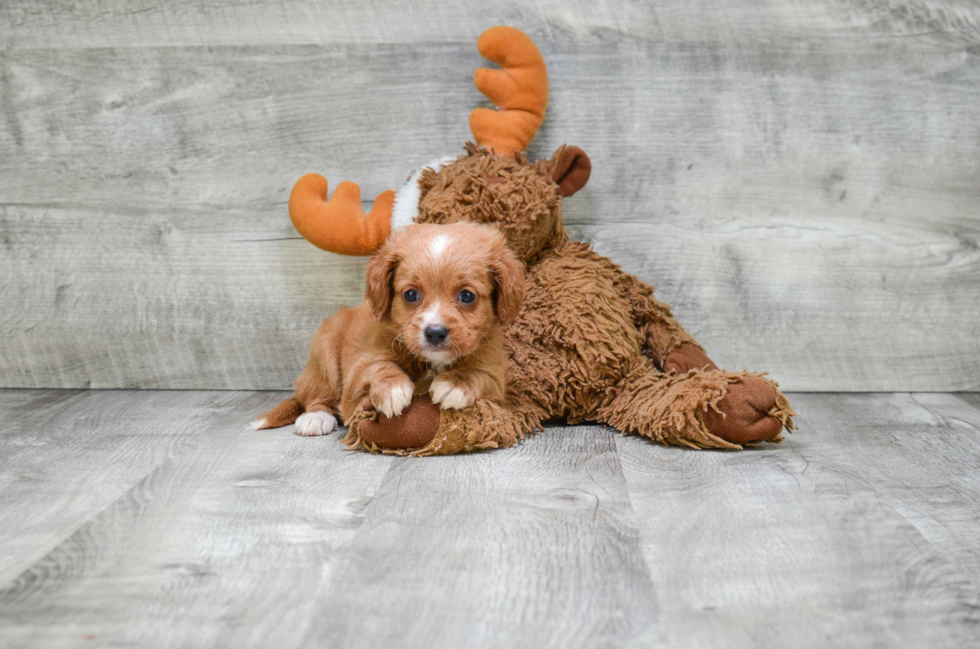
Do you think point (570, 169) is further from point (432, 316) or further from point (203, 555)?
point (203, 555)

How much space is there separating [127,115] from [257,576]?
5.61ft

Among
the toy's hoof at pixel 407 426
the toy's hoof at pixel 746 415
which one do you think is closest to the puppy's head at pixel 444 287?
the toy's hoof at pixel 407 426

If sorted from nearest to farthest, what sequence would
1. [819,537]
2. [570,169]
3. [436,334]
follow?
[819,537]
[436,334]
[570,169]

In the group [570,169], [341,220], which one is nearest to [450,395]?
[341,220]

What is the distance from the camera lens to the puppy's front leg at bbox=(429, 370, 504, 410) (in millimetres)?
1617

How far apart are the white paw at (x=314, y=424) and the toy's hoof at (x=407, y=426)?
23 centimetres

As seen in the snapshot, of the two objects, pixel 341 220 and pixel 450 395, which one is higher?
pixel 341 220

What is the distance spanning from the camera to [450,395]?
63.5 inches

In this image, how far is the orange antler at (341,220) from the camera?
2.03 meters

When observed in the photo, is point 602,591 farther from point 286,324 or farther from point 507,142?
point 286,324

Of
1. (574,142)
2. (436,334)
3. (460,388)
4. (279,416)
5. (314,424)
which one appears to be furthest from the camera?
(574,142)

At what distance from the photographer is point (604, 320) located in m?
1.91

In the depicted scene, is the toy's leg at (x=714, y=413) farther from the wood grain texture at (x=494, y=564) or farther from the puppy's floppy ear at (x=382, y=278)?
the puppy's floppy ear at (x=382, y=278)

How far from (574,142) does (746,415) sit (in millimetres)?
977
